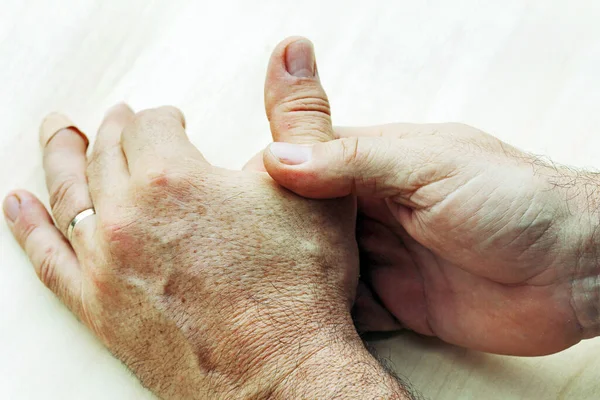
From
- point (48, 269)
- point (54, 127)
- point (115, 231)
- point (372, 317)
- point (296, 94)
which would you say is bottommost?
point (372, 317)

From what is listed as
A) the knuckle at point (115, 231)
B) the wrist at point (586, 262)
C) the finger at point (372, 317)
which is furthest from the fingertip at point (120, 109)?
the wrist at point (586, 262)

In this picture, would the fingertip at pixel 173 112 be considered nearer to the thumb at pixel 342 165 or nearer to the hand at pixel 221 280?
the hand at pixel 221 280

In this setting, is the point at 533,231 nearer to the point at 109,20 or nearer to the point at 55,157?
the point at 55,157

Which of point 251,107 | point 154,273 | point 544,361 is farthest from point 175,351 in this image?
point 544,361

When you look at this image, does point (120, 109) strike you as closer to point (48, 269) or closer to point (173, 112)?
point (173, 112)

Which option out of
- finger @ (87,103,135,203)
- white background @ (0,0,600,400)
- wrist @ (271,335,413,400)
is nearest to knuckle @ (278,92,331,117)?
white background @ (0,0,600,400)

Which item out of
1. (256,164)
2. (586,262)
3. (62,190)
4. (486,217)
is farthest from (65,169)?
(586,262)

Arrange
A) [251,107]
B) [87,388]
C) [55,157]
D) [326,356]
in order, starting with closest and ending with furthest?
[326,356]
[87,388]
[55,157]
[251,107]
